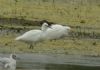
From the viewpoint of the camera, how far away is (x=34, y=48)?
67.4 feet

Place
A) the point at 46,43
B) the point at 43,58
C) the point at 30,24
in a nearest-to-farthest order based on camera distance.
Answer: the point at 43,58
the point at 46,43
the point at 30,24

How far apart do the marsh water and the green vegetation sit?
88 cm

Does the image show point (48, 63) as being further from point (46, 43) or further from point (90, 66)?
point (46, 43)

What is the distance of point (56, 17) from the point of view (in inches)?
1066

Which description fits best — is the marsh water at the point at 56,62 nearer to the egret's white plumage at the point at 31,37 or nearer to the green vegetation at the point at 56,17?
the green vegetation at the point at 56,17

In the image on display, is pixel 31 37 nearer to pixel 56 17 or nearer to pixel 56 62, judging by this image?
pixel 56 62

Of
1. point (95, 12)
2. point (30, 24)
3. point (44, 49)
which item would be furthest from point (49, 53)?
point (95, 12)

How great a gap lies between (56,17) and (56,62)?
9.49 meters

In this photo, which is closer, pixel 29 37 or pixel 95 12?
pixel 29 37

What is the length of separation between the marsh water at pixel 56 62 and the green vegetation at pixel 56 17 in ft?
2.89

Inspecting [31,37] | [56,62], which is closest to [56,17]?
[31,37]

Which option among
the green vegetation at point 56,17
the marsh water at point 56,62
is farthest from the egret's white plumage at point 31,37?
the marsh water at point 56,62

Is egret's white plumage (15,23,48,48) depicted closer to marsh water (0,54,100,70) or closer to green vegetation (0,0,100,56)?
green vegetation (0,0,100,56)

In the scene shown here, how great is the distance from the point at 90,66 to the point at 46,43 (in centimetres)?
445
